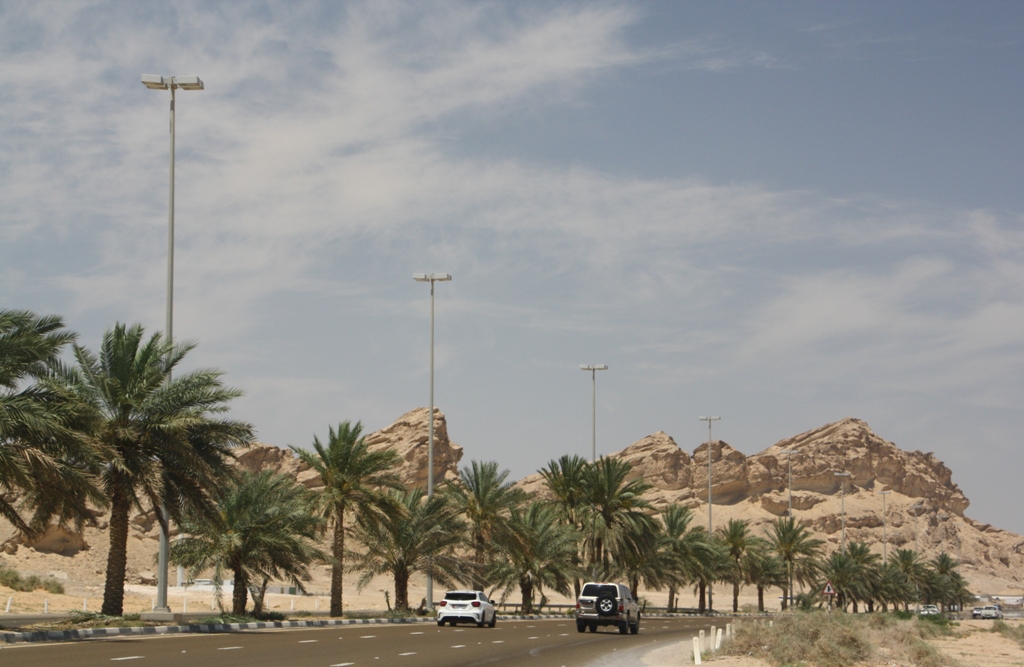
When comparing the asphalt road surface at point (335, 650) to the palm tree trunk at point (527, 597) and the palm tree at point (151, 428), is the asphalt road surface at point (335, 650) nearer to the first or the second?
the palm tree at point (151, 428)

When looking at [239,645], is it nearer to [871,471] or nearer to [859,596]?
[859,596]

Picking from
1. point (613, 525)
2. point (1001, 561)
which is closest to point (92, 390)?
point (613, 525)

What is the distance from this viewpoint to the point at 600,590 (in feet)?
118

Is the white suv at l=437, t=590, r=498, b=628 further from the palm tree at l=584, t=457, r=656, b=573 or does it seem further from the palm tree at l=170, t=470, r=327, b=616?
the palm tree at l=584, t=457, r=656, b=573

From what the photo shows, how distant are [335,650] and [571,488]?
3617 cm

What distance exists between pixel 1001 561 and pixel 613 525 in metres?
143

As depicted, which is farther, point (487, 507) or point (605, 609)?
point (487, 507)

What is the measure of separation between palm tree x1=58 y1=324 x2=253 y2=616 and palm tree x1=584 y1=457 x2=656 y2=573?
28431 mm

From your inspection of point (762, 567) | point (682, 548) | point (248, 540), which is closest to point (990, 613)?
point (762, 567)

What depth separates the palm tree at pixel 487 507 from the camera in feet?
166

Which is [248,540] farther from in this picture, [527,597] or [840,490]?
[840,490]

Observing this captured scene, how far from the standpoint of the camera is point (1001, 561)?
571 feet

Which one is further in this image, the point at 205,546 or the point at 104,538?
the point at 104,538

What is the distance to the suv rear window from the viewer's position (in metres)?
35.6
